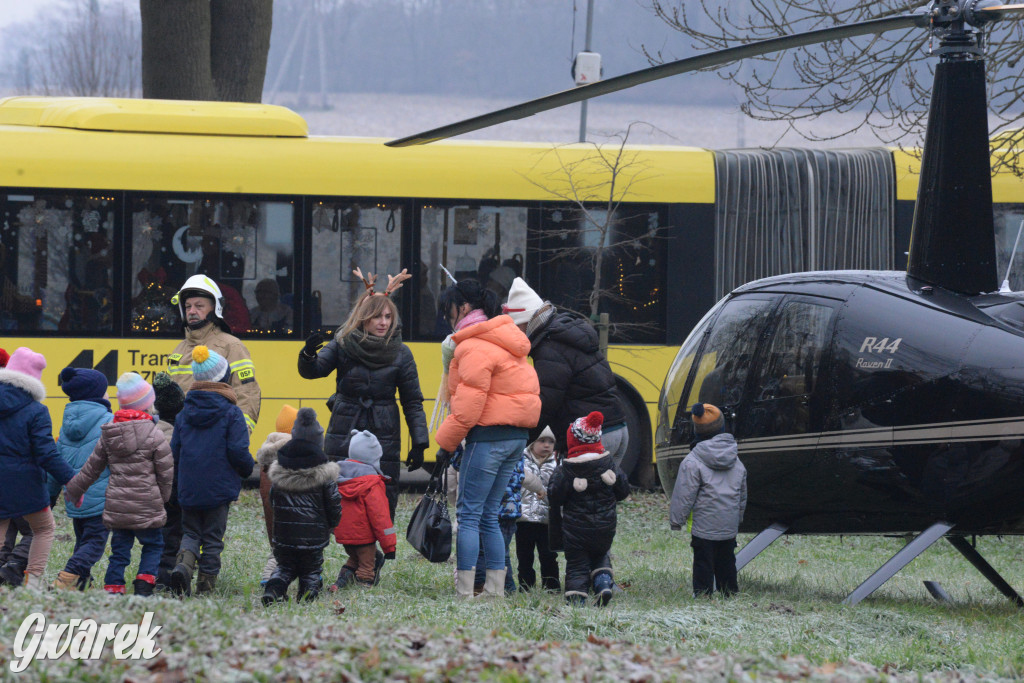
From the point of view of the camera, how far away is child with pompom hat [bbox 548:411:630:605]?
23.4ft

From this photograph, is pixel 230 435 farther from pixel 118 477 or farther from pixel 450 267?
pixel 450 267

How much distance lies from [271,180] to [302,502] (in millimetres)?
6228

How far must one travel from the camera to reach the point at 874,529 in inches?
295

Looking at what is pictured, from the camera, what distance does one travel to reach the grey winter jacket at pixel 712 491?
7559mm

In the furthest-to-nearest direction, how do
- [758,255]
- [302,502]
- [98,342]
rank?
1. [758,255]
2. [98,342]
3. [302,502]

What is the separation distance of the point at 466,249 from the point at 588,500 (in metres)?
5.89

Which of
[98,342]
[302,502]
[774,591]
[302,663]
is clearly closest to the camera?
[302,663]

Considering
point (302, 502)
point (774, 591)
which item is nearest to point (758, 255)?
point (774, 591)

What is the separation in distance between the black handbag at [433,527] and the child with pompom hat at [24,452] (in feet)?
6.53

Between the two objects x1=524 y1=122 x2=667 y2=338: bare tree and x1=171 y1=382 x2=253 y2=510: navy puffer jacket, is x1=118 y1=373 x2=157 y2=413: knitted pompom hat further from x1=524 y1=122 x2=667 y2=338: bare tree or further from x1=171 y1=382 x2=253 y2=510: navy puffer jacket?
x1=524 y1=122 x2=667 y2=338: bare tree

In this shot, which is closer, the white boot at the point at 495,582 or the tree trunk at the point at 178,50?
the white boot at the point at 495,582

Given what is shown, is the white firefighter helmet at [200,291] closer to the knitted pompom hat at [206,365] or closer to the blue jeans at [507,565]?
the knitted pompom hat at [206,365]

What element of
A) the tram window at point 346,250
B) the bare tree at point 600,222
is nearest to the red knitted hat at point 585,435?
the bare tree at point 600,222

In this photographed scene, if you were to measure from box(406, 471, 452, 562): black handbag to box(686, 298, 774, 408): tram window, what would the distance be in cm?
197
